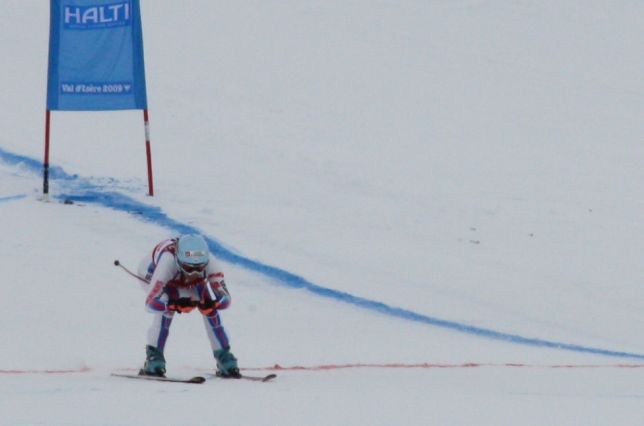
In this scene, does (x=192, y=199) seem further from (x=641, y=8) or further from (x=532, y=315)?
(x=641, y=8)

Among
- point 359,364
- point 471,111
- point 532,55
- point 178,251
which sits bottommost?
point 359,364

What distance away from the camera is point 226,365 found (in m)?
7.32

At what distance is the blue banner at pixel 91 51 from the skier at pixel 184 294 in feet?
12.8

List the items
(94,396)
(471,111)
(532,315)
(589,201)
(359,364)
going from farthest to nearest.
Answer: (471,111) < (589,201) < (532,315) < (359,364) < (94,396)

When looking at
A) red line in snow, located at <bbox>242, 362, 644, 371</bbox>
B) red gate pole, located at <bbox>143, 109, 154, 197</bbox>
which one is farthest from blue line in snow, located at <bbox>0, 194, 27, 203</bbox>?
red line in snow, located at <bbox>242, 362, 644, 371</bbox>

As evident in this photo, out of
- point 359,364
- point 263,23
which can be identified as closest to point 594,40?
point 263,23

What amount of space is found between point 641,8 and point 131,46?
1311 cm

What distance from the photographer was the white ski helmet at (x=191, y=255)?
7.10m

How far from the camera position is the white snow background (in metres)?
7.05

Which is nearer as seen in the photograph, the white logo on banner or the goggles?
the goggles

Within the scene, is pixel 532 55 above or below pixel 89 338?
above

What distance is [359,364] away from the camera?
8359 mm

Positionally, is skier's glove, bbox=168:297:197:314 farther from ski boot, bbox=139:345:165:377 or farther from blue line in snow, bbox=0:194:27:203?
blue line in snow, bbox=0:194:27:203

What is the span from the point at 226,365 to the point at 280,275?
270cm
